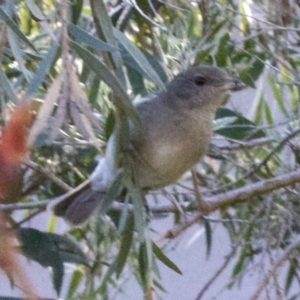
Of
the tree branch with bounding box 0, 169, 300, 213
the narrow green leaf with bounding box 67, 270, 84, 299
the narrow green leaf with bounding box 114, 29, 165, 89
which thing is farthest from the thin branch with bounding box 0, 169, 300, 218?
the narrow green leaf with bounding box 67, 270, 84, 299

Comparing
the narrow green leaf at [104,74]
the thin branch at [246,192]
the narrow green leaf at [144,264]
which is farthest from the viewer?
the thin branch at [246,192]

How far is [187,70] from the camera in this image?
107 centimetres

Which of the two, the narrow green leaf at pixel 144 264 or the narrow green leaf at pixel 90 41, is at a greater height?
the narrow green leaf at pixel 90 41

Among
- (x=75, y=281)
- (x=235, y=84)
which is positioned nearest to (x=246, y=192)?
(x=235, y=84)

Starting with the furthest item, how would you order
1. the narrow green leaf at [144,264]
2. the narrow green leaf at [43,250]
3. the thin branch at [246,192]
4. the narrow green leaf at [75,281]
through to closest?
the narrow green leaf at [75,281] < the narrow green leaf at [43,250] < the thin branch at [246,192] < the narrow green leaf at [144,264]

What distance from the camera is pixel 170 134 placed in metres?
0.97

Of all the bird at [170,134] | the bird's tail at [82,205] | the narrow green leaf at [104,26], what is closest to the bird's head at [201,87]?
the bird at [170,134]

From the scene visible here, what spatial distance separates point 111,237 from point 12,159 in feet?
2.91

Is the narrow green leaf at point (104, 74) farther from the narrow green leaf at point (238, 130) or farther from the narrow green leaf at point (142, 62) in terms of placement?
the narrow green leaf at point (238, 130)

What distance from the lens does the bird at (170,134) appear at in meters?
0.93

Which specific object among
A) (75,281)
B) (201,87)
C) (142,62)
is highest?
(142,62)

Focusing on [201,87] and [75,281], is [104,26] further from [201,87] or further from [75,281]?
[75,281]

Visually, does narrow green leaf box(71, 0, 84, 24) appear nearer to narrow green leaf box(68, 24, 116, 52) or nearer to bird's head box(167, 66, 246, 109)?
narrow green leaf box(68, 24, 116, 52)

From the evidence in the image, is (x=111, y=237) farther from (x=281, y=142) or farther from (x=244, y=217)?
(x=281, y=142)
